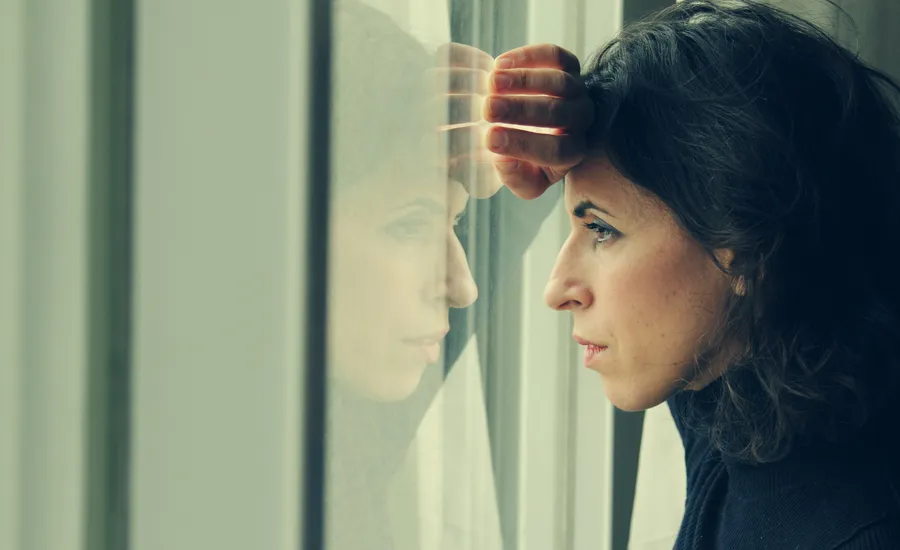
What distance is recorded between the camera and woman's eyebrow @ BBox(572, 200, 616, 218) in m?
0.82

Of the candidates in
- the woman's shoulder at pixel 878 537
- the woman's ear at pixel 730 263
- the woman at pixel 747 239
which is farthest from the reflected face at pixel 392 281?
the woman's shoulder at pixel 878 537

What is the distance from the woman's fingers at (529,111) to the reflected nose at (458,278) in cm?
17

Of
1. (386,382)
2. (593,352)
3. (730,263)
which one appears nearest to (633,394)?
(593,352)

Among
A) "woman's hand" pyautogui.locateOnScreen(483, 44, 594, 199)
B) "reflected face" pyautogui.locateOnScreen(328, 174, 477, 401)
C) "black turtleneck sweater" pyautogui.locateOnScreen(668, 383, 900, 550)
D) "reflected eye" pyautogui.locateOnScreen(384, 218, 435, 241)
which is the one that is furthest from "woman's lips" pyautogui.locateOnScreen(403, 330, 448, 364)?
"black turtleneck sweater" pyautogui.locateOnScreen(668, 383, 900, 550)

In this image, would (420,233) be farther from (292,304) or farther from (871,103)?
(871,103)

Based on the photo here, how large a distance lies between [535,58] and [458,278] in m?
0.25

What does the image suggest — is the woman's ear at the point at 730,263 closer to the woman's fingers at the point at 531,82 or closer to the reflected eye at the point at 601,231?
the reflected eye at the point at 601,231

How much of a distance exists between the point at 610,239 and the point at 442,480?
32 cm

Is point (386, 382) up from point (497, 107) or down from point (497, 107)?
down

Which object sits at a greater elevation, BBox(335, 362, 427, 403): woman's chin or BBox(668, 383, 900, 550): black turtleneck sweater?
BBox(335, 362, 427, 403): woman's chin

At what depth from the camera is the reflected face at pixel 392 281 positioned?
649 mm

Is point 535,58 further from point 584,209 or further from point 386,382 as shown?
point 386,382

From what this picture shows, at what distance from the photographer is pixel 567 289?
86 cm

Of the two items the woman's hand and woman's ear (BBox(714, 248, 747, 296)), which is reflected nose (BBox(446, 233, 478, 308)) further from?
woman's ear (BBox(714, 248, 747, 296))
